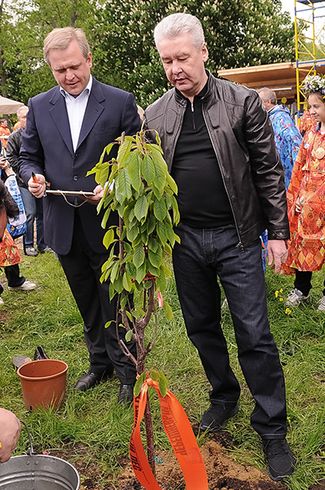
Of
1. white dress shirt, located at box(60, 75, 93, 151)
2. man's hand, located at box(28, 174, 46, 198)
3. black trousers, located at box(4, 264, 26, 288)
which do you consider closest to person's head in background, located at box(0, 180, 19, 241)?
man's hand, located at box(28, 174, 46, 198)

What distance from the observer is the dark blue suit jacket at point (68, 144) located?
3.23 m

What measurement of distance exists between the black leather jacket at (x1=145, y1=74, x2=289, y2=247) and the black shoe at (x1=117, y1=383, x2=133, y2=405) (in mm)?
1303

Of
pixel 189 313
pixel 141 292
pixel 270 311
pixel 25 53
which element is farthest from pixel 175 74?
pixel 25 53

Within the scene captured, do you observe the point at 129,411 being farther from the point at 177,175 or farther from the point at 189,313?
the point at 177,175

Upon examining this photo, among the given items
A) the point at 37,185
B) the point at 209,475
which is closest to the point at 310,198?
the point at 37,185

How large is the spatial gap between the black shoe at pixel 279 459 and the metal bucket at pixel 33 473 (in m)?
1.00

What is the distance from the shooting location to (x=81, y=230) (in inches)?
132

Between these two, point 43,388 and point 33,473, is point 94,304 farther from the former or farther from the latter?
point 33,473

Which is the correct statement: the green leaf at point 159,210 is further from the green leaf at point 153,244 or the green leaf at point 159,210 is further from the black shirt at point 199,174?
the black shirt at point 199,174

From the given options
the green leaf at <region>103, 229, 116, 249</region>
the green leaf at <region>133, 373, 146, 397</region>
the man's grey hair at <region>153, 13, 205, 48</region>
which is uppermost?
the man's grey hair at <region>153, 13, 205, 48</region>

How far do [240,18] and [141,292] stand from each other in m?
17.5

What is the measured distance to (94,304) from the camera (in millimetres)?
3699

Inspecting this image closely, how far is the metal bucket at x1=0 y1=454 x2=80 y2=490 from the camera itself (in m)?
2.44

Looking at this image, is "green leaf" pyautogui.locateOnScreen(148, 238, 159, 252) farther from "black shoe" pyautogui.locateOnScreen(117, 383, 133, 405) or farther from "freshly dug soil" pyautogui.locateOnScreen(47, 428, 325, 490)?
"black shoe" pyautogui.locateOnScreen(117, 383, 133, 405)
